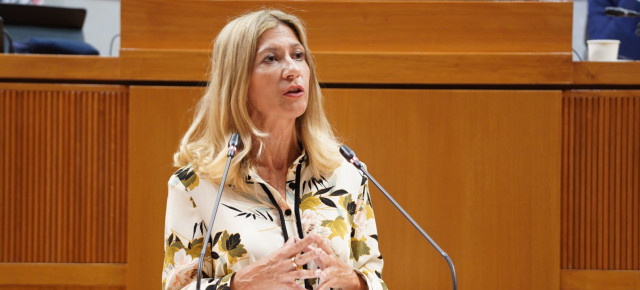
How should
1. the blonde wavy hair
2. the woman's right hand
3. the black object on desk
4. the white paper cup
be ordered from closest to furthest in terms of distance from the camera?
1. the woman's right hand
2. the blonde wavy hair
3. the white paper cup
4. the black object on desk

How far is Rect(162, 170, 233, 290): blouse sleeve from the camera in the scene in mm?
1239

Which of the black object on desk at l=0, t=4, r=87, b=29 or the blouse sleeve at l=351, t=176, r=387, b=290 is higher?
the black object on desk at l=0, t=4, r=87, b=29

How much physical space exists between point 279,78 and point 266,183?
A: 0.19 m

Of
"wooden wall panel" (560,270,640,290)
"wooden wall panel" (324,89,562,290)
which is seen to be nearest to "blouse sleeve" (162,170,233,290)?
"wooden wall panel" (324,89,562,290)

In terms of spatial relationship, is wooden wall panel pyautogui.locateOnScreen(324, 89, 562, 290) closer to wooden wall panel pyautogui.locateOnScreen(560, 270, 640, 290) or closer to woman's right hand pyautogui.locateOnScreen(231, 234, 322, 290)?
wooden wall panel pyautogui.locateOnScreen(560, 270, 640, 290)

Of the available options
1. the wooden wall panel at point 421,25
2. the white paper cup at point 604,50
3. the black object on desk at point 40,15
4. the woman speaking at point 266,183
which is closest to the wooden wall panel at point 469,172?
the wooden wall panel at point 421,25

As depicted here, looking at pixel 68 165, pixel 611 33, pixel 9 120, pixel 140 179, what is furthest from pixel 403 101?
pixel 611 33

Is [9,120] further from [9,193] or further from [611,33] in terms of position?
[611,33]

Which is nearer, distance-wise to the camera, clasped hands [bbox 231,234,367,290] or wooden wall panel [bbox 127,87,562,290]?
clasped hands [bbox 231,234,367,290]

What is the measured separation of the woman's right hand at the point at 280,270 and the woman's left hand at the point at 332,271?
0.02 m

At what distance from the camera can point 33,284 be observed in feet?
5.81

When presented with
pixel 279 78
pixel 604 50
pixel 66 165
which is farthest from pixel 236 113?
pixel 604 50

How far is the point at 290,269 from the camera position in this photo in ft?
3.87

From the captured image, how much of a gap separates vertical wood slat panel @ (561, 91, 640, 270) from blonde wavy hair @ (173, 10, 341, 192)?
70 cm
